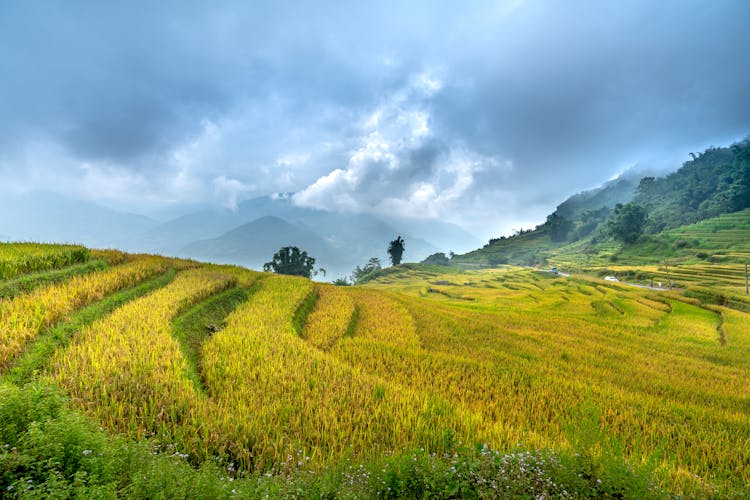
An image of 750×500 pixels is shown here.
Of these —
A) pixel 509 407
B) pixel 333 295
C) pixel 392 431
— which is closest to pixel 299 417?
pixel 392 431

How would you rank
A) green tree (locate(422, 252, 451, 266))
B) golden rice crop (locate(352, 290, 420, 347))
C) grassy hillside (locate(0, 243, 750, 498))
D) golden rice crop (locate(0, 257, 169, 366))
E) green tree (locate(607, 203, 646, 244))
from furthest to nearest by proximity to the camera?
green tree (locate(422, 252, 451, 266)), green tree (locate(607, 203, 646, 244)), golden rice crop (locate(352, 290, 420, 347)), golden rice crop (locate(0, 257, 169, 366)), grassy hillside (locate(0, 243, 750, 498))

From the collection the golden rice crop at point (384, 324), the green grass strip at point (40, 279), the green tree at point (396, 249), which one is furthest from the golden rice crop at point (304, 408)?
the green tree at point (396, 249)

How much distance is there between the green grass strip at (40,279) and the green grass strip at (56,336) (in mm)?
1561

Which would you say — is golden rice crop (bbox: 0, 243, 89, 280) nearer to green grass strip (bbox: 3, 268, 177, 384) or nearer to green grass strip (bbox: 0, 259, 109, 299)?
green grass strip (bbox: 0, 259, 109, 299)

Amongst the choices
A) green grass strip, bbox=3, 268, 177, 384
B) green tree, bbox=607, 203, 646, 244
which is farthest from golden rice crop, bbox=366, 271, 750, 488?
green tree, bbox=607, 203, 646, 244

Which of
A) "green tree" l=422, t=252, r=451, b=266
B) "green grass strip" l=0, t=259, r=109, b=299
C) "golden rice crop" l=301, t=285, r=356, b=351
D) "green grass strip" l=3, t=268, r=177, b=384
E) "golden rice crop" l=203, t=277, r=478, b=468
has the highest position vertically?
"green tree" l=422, t=252, r=451, b=266

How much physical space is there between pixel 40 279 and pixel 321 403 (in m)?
9.34

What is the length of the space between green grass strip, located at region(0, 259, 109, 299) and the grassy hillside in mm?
140

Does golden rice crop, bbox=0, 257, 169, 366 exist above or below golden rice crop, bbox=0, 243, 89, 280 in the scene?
below

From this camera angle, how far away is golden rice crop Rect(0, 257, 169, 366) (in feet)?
17.3

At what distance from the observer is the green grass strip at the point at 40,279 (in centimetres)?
707

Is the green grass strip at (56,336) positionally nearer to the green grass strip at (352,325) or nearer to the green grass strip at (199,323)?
the green grass strip at (199,323)

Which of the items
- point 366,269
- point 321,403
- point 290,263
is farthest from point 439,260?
point 321,403

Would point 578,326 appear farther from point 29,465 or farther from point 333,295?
point 29,465
